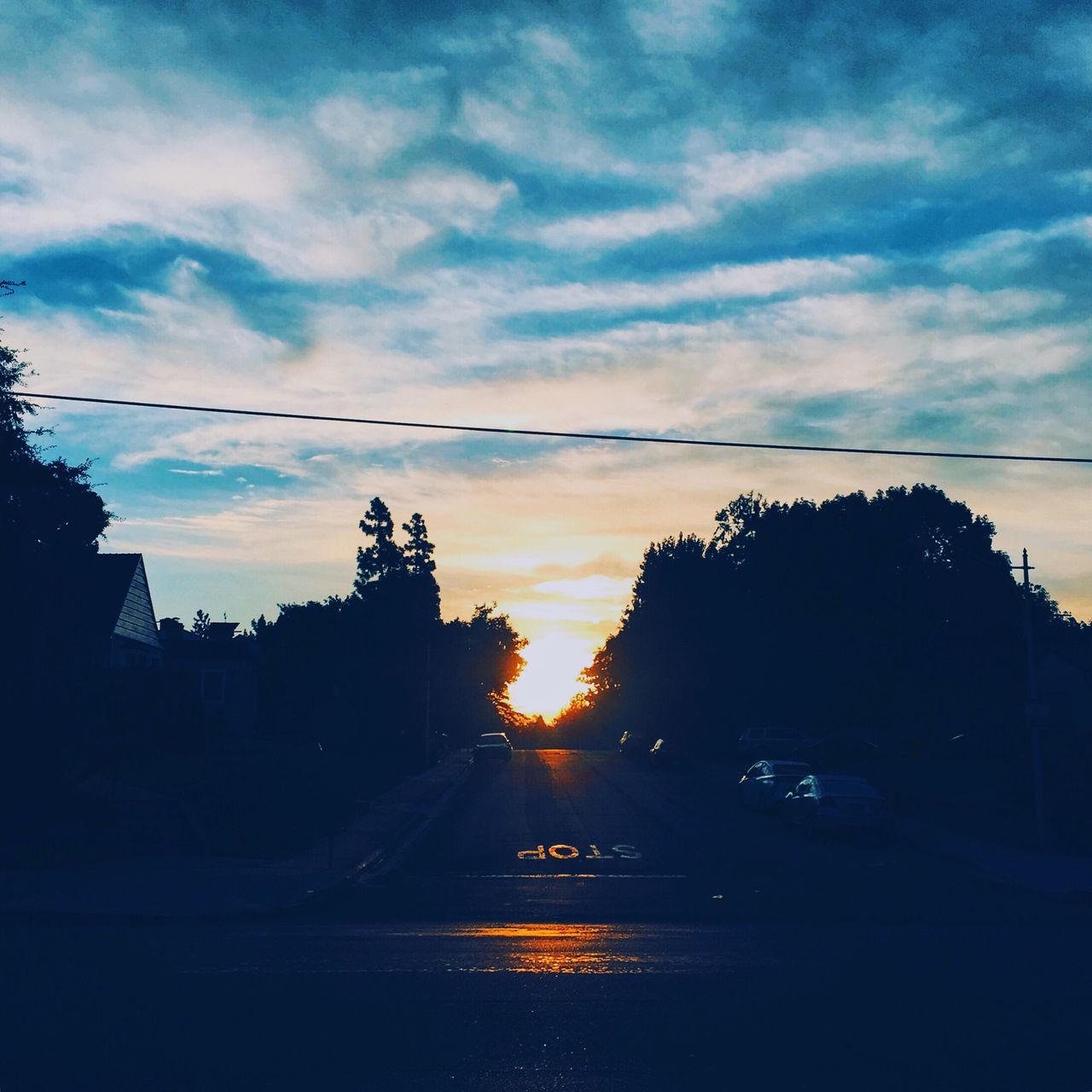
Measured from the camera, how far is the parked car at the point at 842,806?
25484 millimetres

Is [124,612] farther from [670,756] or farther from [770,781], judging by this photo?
[670,756]

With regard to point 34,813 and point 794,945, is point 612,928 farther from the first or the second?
point 34,813

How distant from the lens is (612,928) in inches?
555

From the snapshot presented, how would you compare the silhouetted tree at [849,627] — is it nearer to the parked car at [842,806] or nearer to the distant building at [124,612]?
the parked car at [842,806]

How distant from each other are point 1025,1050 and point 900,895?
9664 mm

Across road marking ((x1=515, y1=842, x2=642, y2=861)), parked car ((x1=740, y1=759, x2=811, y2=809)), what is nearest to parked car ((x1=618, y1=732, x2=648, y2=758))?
parked car ((x1=740, y1=759, x2=811, y2=809))

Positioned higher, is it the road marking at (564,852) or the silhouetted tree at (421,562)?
the silhouetted tree at (421,562)

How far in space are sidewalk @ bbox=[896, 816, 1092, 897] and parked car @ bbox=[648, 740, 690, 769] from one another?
3111cm

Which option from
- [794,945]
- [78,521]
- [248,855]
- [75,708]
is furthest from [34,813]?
[794,945]

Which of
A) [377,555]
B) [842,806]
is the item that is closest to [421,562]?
[377,555]

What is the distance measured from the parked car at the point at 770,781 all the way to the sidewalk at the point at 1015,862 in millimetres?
5034

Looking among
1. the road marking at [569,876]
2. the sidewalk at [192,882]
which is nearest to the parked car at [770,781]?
the sidewalk at [192,882]

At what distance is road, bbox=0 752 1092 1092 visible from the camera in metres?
7.80

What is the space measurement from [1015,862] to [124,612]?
30.3 m
